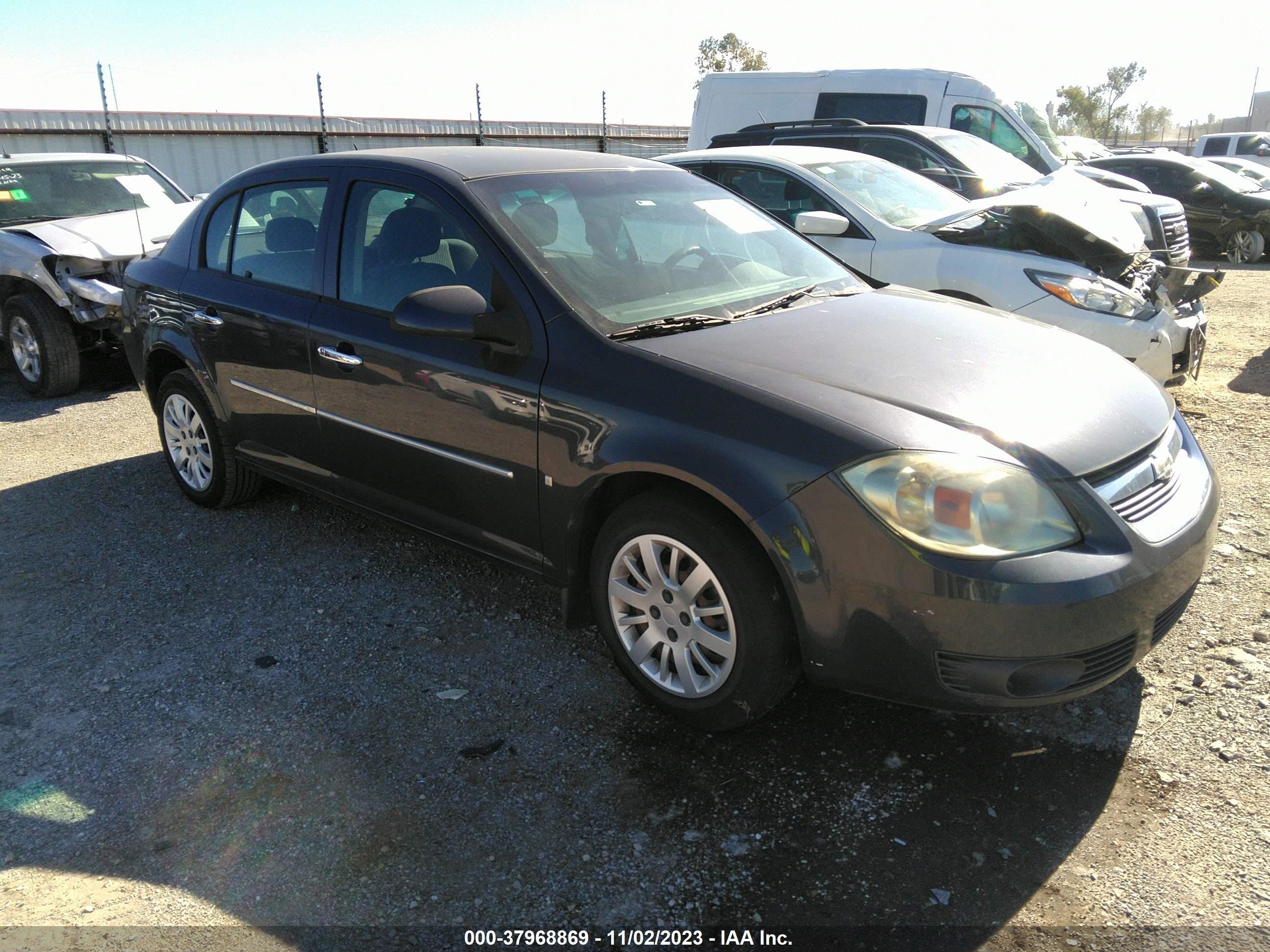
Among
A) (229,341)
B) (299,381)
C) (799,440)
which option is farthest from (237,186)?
(799,440)

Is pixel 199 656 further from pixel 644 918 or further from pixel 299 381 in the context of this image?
pixel 644 918


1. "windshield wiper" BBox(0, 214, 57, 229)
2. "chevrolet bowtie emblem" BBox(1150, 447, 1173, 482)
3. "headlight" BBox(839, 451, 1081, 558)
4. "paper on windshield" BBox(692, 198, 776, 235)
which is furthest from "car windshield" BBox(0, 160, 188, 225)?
"chevrolet bowtie emblem" BBox(1150, 447, 1173, 482)

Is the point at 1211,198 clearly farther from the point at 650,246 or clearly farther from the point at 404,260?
the point at 404,260

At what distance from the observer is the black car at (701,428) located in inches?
95.1

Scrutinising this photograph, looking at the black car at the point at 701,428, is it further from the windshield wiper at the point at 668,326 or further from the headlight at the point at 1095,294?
the headlight at the point at 1095,294

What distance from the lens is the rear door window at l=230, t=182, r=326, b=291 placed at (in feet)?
12.8

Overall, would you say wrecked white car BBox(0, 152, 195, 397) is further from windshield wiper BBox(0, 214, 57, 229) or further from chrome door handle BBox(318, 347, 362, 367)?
chrome door handle BBox(318, 347, 362, 367)

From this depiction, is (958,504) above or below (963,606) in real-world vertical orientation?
above

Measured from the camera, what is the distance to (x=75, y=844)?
8.37 feet

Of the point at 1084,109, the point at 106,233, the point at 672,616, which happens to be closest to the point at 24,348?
the point at 106,233

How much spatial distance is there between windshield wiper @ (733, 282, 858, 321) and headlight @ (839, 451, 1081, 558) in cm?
103

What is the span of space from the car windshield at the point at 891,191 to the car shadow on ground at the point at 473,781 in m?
4.00

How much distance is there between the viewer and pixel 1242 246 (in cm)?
1443

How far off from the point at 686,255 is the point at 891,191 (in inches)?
145
